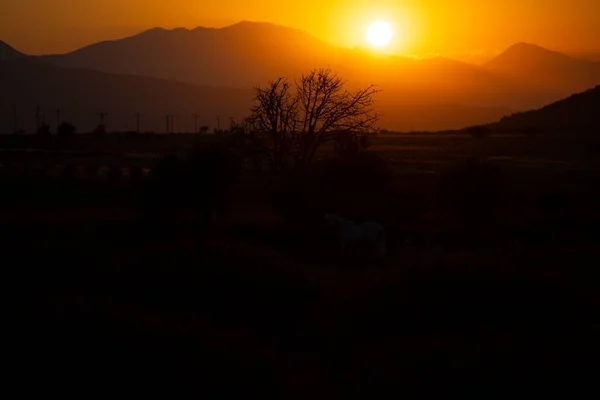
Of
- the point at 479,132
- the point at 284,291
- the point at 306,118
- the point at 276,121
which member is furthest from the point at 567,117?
the point at 284,291

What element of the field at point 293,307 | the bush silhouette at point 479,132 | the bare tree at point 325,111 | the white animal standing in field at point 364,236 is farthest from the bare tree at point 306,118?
the bush silhouette at point 479,132

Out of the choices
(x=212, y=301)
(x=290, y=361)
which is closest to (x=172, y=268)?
(x=212, y=301)

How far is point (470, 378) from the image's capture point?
943 cm

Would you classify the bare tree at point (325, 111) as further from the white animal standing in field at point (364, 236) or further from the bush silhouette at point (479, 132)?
the bush silhouette at point (479, 132)

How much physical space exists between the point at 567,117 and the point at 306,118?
322 ft

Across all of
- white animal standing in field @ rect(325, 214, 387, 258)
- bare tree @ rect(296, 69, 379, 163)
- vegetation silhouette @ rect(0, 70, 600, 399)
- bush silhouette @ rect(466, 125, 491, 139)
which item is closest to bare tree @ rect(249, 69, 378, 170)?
bare tree @ rect(296, 69, 379, 163)

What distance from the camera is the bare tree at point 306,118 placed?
30045 mm

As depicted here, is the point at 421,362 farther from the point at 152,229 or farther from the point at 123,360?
the point at 152,229

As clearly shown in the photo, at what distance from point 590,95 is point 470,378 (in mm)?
126216

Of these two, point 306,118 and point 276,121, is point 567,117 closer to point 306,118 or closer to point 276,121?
point 306,118

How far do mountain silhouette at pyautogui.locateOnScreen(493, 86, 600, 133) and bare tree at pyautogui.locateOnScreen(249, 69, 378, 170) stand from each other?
80946 millimetres

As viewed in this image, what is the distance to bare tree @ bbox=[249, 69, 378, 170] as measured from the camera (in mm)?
30045

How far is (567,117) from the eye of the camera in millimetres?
119938

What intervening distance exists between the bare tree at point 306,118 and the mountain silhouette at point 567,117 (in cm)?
8095
